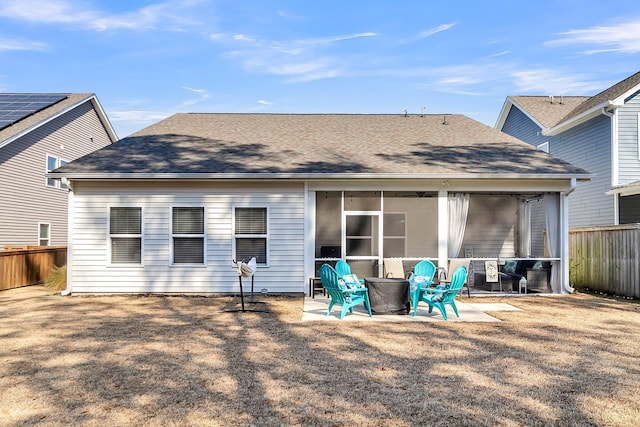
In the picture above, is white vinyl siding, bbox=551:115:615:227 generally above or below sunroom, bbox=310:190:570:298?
above

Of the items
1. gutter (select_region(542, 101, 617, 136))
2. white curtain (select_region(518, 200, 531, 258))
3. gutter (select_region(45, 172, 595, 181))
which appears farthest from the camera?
white curtain (select_region(518, 200, 531, 258))

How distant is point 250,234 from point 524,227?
936 centimetres

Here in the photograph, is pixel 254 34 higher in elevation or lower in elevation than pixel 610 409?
higher

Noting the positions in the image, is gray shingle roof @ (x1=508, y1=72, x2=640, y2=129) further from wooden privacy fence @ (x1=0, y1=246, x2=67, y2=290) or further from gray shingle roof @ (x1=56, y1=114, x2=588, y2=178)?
wooden privacy fence @ (x1=0, y1=246, x2=67, y2=290)

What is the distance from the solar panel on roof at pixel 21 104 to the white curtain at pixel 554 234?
17.3m

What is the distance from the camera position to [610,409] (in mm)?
4832

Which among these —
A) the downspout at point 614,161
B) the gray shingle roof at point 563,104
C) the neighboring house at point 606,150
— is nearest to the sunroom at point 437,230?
the neighboring house at point 606,150

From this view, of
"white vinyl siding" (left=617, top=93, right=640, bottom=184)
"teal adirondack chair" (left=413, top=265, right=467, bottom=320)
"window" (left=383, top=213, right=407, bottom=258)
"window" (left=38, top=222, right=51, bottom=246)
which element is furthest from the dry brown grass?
"window" (left=38, top=222, right=51, bottom=246)

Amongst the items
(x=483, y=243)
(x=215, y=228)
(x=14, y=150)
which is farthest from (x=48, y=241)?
(x=483, y=243)

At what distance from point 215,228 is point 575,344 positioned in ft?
26.8

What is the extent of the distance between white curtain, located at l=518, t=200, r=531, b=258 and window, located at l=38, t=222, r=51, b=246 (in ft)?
55.6

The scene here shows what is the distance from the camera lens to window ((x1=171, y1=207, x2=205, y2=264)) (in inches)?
510

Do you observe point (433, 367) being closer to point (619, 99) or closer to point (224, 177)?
point (224, 177)

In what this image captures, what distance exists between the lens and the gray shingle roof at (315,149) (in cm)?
1283
